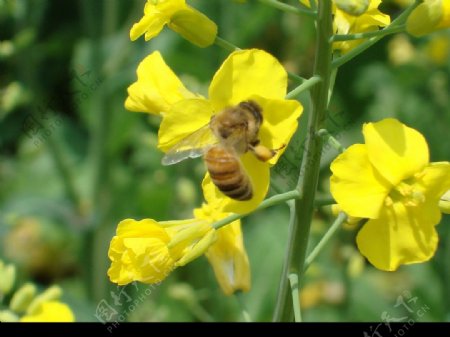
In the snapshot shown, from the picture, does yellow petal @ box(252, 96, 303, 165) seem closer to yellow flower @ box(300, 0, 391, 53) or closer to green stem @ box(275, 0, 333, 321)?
green stem @ box(275, 0, 333, 321)

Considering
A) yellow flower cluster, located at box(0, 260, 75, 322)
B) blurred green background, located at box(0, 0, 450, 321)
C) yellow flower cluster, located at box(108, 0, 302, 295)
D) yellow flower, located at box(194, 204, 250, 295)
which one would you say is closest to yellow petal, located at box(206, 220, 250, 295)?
yellow flower, located at box(194, 204, 250, 295)

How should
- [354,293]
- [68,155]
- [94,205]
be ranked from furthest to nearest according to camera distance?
1. [68,155]
2. [94,205]
3. [354,293]

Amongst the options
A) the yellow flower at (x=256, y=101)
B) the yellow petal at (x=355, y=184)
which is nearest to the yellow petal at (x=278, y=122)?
the yellow flower at (x=256, y=101)

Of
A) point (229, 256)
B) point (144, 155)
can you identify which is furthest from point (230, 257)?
point (144, 155)

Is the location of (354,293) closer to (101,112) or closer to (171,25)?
(101,112)

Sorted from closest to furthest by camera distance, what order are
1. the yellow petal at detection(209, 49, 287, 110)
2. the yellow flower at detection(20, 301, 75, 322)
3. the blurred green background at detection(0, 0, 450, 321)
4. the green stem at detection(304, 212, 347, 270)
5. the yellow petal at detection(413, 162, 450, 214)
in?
the yellow petal at detection(209, 49, 287, 110) → the yellow petal at detection(413, 162, 450, 214) → the green stem at detection(304, 212, 347, 270) → the yellow flower at detection(20, 301, 75, 322) → the blurred green background at detection(0, 0, 450, 321)

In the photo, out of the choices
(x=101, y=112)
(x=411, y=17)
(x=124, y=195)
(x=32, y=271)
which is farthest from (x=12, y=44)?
(x=411, y=17)

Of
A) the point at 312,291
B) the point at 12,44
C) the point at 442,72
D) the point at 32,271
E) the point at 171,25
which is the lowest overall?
the point at 32,271
